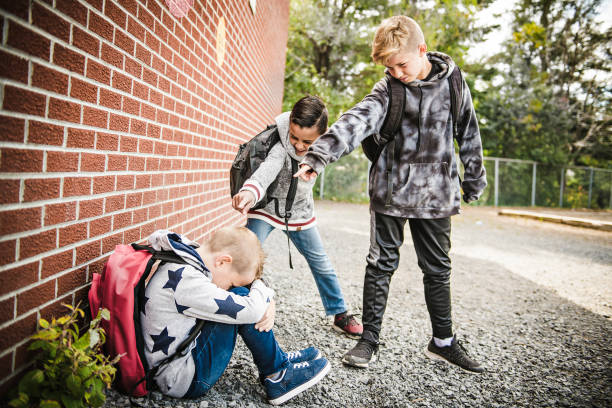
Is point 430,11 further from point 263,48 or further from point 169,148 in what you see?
point 169,148

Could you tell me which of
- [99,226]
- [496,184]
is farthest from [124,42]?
[496,184]

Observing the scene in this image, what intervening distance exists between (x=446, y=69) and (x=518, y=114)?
19.4 meters

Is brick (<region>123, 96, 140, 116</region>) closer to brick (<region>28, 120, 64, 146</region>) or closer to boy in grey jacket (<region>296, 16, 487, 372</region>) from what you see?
brick (<region>28, 120, 64, 146</region>)

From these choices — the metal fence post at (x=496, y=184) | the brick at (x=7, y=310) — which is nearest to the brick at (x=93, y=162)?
the brick at (x=7, y=310)

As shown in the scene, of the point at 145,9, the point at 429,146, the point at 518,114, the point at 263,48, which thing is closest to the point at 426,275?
the point at 429,146

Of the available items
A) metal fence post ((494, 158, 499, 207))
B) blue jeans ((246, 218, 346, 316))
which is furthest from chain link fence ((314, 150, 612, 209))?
blue jeans ((246, 218, 346, 316))

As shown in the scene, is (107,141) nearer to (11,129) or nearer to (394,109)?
(11,129)

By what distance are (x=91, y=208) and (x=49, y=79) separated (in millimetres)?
576

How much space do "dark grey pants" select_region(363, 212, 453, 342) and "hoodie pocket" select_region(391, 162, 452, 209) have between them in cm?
12

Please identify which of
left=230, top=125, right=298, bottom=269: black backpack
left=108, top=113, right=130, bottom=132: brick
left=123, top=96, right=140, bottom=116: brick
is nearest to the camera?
left=108, top=113, right=130, bottom=132: brick

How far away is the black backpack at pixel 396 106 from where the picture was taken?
93.7 inches

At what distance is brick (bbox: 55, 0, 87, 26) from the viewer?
4.55 feet

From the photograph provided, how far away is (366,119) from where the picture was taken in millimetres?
2307

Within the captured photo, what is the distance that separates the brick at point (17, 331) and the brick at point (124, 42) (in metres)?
1.19
